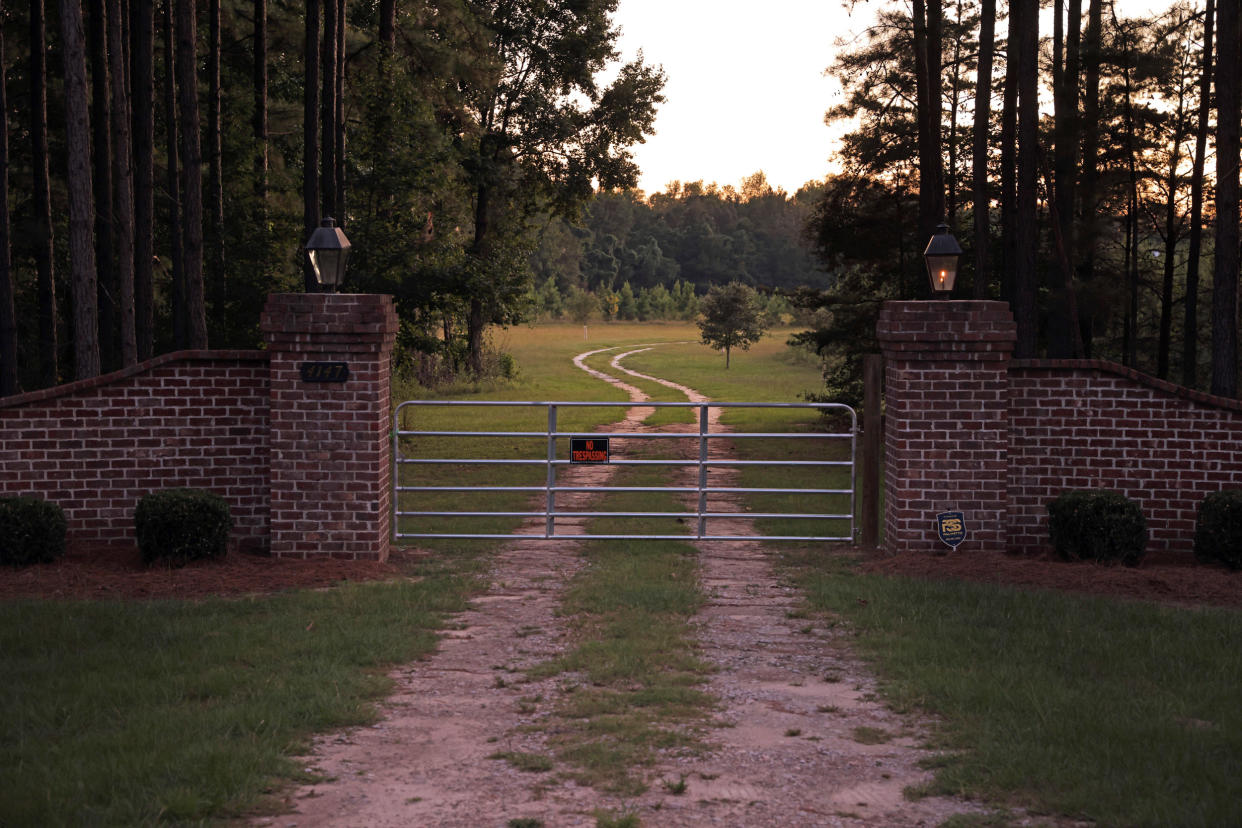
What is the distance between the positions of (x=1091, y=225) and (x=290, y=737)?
2326 cm

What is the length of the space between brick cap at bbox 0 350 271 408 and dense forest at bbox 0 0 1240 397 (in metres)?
7.49

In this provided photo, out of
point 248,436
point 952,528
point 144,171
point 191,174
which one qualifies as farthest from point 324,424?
point 144,171

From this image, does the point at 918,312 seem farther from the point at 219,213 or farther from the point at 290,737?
the point at 219,213

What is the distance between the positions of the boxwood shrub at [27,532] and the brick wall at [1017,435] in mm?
7275

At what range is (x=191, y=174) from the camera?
1989 cm

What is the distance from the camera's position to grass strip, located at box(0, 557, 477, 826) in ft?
16.4

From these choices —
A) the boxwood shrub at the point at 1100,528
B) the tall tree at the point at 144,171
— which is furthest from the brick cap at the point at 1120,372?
the tall tree at the point at 144,171

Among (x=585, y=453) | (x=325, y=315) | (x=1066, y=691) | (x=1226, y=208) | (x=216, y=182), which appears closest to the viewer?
(x=1066, y=691)

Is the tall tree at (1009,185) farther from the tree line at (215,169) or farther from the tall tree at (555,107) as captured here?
the tall tree at (555,107)

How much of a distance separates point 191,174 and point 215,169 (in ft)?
12.8

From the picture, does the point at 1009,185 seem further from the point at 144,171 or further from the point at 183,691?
the point at 183,691

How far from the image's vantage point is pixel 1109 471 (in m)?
10.6

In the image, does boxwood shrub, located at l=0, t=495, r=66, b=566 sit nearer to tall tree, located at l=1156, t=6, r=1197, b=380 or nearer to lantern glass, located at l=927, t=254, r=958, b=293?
lantern glass, located at l=927, t=254, r=958, b=293

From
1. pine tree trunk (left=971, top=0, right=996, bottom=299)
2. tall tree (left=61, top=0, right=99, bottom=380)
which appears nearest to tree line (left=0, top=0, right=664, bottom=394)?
tall tree (left=61, top=0, right=99, bottom=380)
